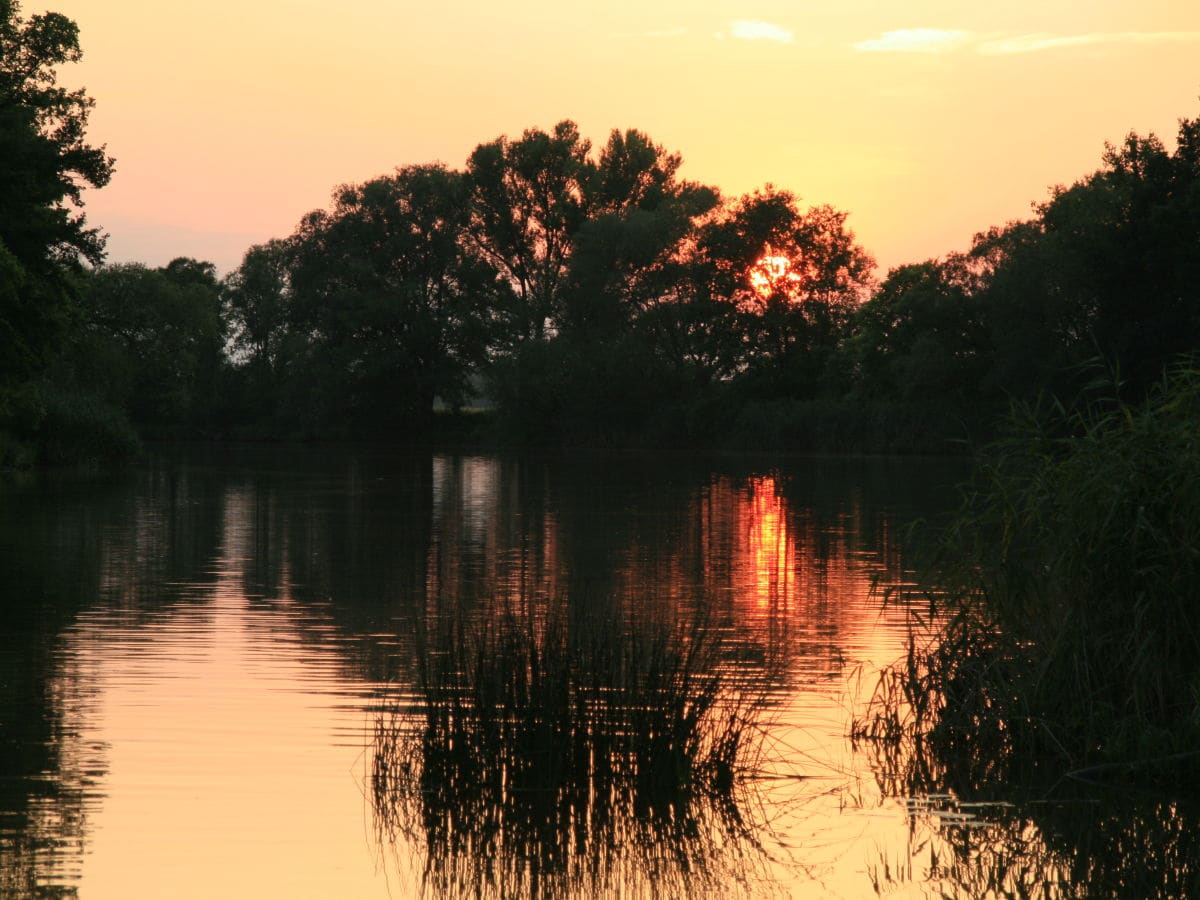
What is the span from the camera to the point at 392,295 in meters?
92.9

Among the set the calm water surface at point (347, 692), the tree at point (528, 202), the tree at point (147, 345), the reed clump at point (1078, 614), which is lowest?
the calm water surface at point (347, 692)

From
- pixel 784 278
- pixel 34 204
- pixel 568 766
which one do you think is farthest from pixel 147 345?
pixel 568 766

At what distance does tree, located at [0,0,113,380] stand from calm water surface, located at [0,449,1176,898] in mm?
4465

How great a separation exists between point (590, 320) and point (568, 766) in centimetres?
8273

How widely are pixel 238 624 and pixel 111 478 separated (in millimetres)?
35369

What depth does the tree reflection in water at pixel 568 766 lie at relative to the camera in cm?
859

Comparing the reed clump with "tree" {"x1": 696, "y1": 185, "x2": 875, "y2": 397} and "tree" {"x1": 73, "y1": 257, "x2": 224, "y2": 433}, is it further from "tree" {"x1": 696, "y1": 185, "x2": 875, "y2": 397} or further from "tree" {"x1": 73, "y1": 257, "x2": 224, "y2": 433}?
"tree" {"x1": 696, "y1": 185, "x2": 875, "y2": 397}

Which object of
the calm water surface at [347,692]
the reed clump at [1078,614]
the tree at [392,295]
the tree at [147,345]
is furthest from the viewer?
the tree at [392,295]

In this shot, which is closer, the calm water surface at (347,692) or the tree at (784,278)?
the calm water surface at (347,692)

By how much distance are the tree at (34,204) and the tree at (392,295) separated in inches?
1856

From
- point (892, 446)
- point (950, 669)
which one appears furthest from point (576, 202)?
point (950, 669)

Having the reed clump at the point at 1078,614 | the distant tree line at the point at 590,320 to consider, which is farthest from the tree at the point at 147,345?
the reed clump at the point at 1078,614

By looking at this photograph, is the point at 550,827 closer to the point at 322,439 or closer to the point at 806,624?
the point at 806,624

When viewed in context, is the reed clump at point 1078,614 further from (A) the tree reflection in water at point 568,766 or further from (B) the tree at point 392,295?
(B) the tree at point 392,295
